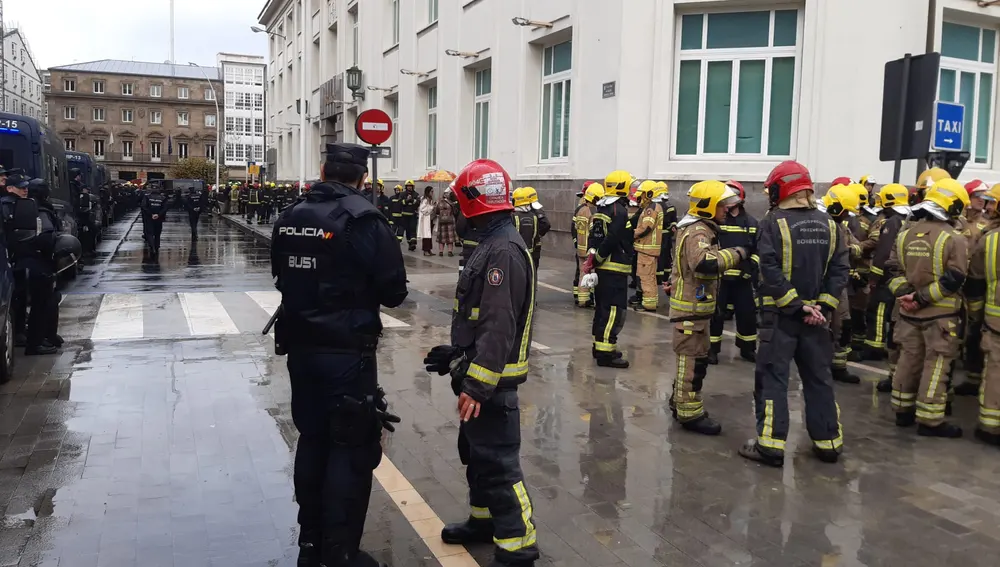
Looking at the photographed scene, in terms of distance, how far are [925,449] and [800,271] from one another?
1755 mm

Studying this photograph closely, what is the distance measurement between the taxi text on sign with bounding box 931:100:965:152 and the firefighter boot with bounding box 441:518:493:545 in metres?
8.25

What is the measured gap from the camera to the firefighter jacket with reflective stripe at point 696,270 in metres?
6.05

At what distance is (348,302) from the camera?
3752 millimetres

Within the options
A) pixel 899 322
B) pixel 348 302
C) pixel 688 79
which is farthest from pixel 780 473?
pixel 688 79

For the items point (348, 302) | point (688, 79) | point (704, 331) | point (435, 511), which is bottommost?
point (435, 511)

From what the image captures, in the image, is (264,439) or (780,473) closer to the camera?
(780,473)

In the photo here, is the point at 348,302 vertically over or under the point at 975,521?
over

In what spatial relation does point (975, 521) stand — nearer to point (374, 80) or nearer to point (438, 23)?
point (438, 23)

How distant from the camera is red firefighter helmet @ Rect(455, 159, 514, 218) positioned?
3.94m

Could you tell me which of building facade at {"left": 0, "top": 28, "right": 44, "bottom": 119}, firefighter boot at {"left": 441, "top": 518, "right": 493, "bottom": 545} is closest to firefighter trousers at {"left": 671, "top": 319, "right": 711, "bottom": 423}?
firefighter boot at {"left": 441, "top": 518, "right": 493, "bottom": 545}

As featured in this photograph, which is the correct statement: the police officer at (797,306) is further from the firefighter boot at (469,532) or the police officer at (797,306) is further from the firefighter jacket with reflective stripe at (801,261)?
the firefighter boot at (469,532)

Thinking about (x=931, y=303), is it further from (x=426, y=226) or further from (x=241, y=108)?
(x=241, y=108)

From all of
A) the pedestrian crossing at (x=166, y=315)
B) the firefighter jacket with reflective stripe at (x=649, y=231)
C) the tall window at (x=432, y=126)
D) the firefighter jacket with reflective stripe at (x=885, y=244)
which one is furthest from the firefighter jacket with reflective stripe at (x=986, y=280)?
the tall window at (x=432, y=126)

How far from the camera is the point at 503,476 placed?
12.8 ft
